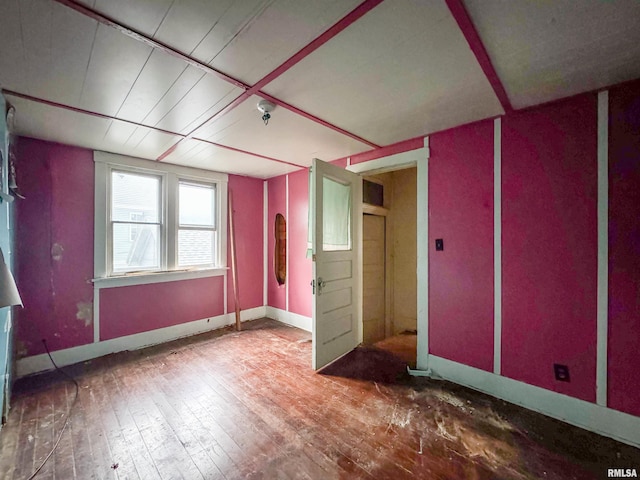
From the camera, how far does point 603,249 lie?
1.80m

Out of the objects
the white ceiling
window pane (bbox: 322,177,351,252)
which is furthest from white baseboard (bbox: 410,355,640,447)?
the white ceiling

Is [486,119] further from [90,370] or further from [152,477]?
[90,370]

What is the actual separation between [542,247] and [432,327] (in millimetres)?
1179

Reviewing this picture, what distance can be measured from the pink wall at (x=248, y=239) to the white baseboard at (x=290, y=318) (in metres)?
0.28

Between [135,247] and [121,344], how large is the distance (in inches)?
46.9

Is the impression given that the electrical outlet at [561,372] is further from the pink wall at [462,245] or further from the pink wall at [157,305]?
the pink wall at [157,305]

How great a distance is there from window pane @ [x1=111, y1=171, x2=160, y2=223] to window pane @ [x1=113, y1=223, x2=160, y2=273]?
12 centimetres

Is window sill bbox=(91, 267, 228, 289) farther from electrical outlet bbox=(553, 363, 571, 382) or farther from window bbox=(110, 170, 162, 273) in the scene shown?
electrical outlet bbox=(553, 363, 571, 382)

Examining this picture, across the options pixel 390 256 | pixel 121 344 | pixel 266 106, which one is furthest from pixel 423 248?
pixel 121 344

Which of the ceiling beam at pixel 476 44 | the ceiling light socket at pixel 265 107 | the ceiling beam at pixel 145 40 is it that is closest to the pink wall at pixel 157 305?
the ceiling light socket at pixel 265 107

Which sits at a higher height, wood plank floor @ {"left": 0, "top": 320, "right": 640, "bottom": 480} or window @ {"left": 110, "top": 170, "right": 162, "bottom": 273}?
window @ {"left": 110, "top": 170, "right": 162, "bottom": 273}

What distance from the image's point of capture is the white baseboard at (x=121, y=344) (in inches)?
103

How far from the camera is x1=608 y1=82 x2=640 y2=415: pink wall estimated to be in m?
1.69

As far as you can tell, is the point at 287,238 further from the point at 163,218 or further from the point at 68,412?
the point at 68,412
